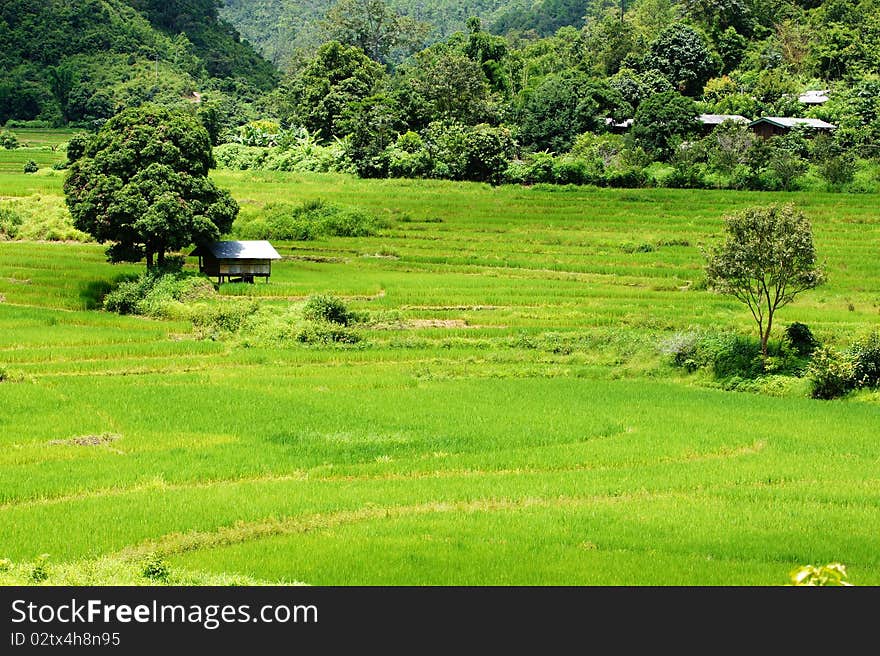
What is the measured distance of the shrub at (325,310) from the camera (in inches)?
1331

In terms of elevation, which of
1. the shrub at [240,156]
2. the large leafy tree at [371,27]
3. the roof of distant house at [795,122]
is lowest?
the shrub at [240,156]

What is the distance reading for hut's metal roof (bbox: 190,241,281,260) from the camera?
4225 centimetres

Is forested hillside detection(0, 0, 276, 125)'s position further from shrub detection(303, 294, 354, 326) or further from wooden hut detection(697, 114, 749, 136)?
shrub detection(303, 294, 354, 326)

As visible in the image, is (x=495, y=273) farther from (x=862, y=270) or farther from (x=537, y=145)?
(x=537, y=145)

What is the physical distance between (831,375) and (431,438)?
11.4 m

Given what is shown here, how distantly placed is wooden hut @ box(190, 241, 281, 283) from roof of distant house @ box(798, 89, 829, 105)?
153 ft

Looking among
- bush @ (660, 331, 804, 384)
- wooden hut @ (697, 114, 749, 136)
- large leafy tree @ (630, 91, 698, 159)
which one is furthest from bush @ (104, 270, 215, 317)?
wooden hut @ (697, 114, 749, 136)

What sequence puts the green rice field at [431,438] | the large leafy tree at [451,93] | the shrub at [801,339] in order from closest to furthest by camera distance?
the green rice field at [431,438]
the shrub at [801,339]
the large leafy tree at [451,93]

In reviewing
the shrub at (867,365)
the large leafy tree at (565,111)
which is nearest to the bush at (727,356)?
the shrub at (867,365)

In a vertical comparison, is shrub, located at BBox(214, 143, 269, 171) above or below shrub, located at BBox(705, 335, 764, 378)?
above

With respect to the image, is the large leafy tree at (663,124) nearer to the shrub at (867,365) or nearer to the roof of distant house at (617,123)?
the roof of distant house at (617,123)

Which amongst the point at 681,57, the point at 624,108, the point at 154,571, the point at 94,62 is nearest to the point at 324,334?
the point at 154,571

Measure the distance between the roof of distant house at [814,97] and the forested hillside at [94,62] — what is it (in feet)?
156

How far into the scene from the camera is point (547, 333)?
33750 mm
